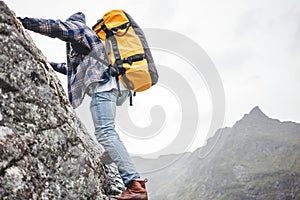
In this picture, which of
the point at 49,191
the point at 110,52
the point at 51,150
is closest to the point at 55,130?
the point at 51,150

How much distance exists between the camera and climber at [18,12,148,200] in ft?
18.0

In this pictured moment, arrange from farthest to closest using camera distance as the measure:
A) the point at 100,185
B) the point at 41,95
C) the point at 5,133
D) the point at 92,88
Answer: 1. the point at 92,88
2. the point at 100,185
3. the point at 41,95
4. the point at 5,133

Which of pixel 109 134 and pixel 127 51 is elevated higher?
pixel 127 51

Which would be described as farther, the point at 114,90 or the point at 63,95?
the point at 114,90

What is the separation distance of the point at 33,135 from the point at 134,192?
218 centimetres

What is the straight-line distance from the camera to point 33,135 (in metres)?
4.25

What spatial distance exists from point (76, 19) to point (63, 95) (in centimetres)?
179

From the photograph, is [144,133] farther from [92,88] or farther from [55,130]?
[55,130]

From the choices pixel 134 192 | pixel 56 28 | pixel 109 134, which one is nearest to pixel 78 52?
pixel 56 28

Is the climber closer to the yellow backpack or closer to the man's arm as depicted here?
the man's arm

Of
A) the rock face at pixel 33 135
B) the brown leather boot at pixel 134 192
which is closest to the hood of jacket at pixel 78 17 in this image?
the rock face at pixel 33 135

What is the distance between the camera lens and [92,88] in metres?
5.88

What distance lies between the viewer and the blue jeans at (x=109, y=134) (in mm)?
5574

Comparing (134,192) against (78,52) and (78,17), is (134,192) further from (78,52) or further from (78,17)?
(78,17)
